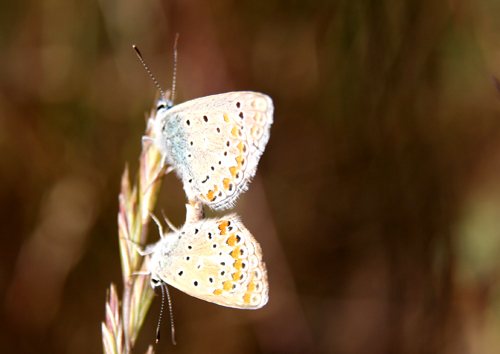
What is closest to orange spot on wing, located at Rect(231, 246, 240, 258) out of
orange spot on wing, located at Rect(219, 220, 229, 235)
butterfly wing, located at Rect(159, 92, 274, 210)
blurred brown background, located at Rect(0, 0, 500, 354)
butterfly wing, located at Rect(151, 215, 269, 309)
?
butterfly wing, located at Rect(151, 215, 269, 309)

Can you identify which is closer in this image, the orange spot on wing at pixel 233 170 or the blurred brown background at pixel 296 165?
the orange spot on wing at pixel 233 170

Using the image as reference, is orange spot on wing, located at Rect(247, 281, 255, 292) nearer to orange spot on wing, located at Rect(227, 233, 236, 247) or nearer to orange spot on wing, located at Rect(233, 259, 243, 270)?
orange spot on wing, located at Rect(233, 259, 243, 270)

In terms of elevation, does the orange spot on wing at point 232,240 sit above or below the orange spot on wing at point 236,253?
above

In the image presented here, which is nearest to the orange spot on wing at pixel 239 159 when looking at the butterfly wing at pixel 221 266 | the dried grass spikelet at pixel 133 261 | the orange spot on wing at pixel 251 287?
the butterfly wing at pixel 221 266

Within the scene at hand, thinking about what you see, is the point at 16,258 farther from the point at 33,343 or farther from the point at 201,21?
the point at 201,21

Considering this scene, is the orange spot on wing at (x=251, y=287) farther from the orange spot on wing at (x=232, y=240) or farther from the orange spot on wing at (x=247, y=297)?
the orange spot on wing at (x=232, y=240)

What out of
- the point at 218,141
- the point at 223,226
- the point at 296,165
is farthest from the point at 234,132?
the point at 296,165

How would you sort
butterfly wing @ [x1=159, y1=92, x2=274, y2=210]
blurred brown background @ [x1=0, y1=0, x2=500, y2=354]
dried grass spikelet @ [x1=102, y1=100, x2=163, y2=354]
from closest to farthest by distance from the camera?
dried grass spikelet @ [x1=102, y1=100, x2=163, y2=354]
butterfly wing @ [x1=159, y1=92, x2=274, y2=210]
blurred brown background @ [x1=0, y1=0, x2=500, y2=354]

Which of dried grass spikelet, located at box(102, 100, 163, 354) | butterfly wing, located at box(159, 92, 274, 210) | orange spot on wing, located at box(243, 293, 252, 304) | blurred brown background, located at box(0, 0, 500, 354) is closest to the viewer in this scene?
dried grass spikelet, located at box(102, 100, 163, 354)
